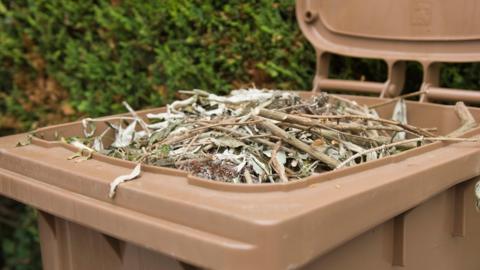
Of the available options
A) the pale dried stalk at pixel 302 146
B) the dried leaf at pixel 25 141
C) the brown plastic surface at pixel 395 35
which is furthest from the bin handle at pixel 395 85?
the dried leaf at pixel 25 141

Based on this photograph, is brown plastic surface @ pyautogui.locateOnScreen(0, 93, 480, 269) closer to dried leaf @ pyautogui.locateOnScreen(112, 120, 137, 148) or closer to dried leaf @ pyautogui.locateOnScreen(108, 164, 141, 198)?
dried leaf @ pyautogui.locateOnScreen(108, 164, 141, 198)

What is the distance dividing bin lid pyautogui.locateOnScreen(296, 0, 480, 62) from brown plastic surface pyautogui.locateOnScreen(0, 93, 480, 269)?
54 centimetres

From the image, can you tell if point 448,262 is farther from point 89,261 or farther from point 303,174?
point 89,261

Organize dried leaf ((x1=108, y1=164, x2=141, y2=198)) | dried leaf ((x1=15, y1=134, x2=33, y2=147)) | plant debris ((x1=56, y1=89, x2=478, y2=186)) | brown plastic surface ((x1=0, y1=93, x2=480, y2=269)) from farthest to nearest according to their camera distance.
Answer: dried leaf ((x1=15, y1=134, x2=33, y2=147)), plant debris ((x1=56, y1=89, x2=478, y2=186)), dried leaf ((x1=108, y1=164, x2=141, y2=198)), brown plastic surface ((x1=0, y1=93, x2=480, y2=269))

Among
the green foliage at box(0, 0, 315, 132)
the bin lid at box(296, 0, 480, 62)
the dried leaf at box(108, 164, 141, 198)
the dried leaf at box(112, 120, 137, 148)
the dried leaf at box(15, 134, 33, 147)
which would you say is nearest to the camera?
the dried leaf at box(108, 164, 141, 198)

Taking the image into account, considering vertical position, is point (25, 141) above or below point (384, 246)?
above

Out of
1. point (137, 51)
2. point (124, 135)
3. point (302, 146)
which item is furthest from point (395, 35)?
point (137, 51)

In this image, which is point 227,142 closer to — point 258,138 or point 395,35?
point 258,138

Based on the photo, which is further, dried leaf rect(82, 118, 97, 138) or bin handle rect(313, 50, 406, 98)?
bin handle rect(313, 50, 406, 98)

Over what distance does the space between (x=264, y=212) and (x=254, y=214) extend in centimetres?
2

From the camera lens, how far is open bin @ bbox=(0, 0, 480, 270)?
1.21 meters

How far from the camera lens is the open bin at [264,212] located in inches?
47.6

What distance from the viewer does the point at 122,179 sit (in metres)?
1.44

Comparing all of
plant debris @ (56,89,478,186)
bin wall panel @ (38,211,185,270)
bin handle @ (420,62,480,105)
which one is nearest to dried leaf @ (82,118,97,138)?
plant debris @ (56,89,478,186)
